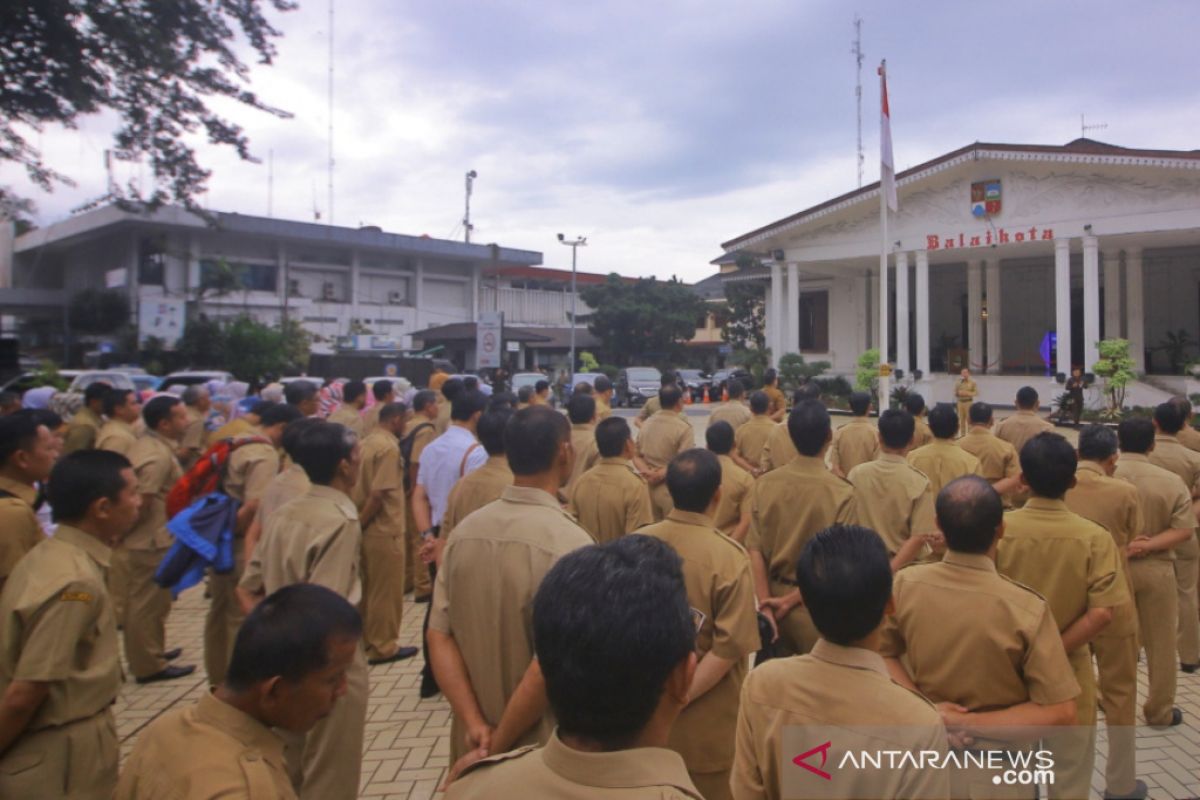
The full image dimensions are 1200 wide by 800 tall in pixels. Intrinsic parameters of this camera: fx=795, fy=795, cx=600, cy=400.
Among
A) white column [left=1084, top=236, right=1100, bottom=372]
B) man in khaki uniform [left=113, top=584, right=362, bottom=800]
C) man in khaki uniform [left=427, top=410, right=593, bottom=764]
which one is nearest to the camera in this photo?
man in khaki uniform [left=113, top=584, right=362, bottom=800]

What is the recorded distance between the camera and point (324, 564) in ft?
9.80

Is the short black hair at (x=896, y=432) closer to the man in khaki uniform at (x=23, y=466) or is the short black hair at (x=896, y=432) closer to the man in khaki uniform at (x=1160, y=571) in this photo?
the man in khaki uniform at (x=1160, y=571)

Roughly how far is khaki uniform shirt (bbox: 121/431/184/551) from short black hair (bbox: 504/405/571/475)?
12.2 ft

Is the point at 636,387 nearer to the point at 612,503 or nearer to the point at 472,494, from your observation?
the point at 612,503

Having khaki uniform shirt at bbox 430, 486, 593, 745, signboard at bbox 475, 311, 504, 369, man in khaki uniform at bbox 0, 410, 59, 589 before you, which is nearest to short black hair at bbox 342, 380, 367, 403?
man in khaki uniform at bbox 0, 410, 59, 589

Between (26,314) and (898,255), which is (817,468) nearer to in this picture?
(898,255)

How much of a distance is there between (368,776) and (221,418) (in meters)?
5.85

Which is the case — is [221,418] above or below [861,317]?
below

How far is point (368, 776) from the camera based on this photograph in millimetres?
3932

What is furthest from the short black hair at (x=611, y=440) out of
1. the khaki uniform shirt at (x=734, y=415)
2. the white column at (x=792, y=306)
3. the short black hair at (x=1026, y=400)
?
the white column at (x=792, y=306)

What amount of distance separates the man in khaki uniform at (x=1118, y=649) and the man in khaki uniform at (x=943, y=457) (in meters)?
1.21

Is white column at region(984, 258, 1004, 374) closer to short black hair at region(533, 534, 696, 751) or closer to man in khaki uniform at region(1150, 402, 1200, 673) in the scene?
man in khaki uniform at region(1150, 402, 1200, 673)

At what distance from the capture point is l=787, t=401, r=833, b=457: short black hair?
3.83 metres

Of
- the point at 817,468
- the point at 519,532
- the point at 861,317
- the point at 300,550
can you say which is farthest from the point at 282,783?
the point at 861,317
